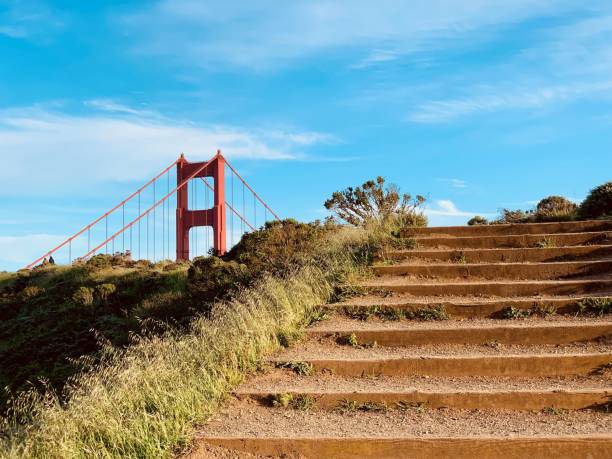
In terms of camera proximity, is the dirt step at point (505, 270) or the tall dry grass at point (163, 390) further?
the dirt step at point (505, 270)

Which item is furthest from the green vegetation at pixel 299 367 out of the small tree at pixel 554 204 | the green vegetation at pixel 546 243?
the small tree at pixel 554 204

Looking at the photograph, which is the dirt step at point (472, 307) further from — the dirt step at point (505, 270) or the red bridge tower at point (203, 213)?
the red bridge tower at point (203, 213)

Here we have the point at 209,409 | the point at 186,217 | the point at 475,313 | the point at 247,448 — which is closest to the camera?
the point at 247,448

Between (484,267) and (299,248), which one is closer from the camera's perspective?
(484,267)

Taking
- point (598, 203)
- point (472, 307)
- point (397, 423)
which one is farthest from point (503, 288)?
point (598, 203)

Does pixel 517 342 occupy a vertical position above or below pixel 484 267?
below

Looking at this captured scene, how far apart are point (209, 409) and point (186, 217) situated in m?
22.8

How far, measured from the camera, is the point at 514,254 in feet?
29.8

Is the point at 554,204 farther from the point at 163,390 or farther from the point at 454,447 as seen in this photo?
the point at 163,390

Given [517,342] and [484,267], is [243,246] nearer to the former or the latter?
[484,267]

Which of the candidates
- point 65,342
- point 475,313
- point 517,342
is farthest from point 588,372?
point 65,342

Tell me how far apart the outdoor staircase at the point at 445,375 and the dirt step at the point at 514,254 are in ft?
0.74

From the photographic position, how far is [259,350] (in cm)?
590

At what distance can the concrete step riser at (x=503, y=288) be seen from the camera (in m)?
7.68
